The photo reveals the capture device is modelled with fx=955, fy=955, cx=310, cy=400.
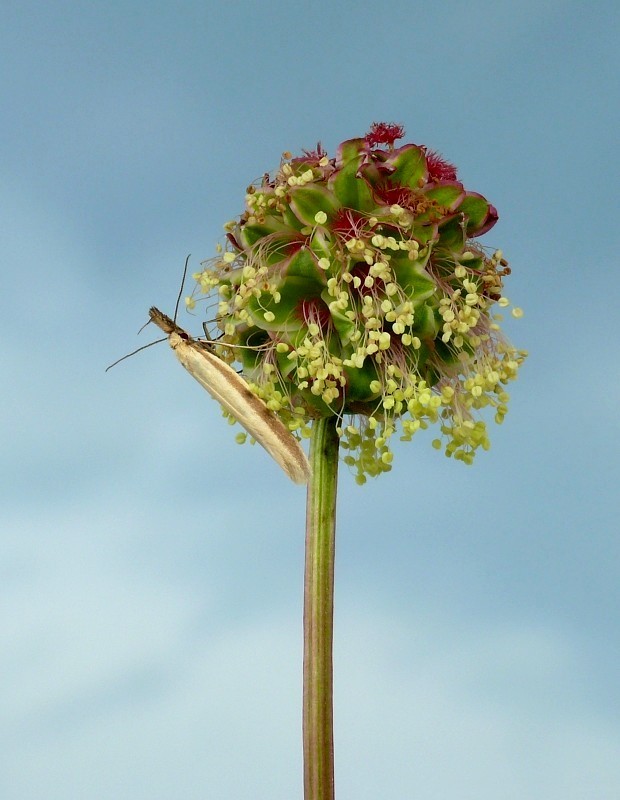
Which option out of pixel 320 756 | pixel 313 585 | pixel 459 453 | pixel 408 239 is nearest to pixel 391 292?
pixel 408 239

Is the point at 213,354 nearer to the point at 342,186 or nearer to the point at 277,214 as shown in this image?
the point at 277,214

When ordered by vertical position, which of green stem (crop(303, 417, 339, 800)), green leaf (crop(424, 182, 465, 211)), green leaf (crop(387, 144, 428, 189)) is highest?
green leaf (crop(387, 144, 428, 189))

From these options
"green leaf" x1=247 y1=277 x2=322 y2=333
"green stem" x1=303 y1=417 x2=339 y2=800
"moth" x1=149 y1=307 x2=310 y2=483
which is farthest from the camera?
"moth" x1=149 y1=307 x2=310 y2=483

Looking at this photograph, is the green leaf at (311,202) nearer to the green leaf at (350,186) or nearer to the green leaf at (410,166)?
the green leaf at (350,186)

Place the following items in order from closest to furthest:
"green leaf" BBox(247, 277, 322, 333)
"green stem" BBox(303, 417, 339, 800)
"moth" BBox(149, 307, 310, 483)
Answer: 1. "green stem" BBox(303, 417, 339, 800)
2. "green leaf" BBox(247, 277, 322, 333)
3. "moth" BBox(149, 307, 310, 483)

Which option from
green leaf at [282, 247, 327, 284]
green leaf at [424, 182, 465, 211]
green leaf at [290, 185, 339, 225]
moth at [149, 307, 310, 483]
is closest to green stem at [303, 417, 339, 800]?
moth at [149, 307, 310, 483]

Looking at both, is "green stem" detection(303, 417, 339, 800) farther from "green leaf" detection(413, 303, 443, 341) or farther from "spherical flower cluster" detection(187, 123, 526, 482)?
"green leaf" detection(413, 303, 443, 341)

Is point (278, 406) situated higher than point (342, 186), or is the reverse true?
point (342, 186)
